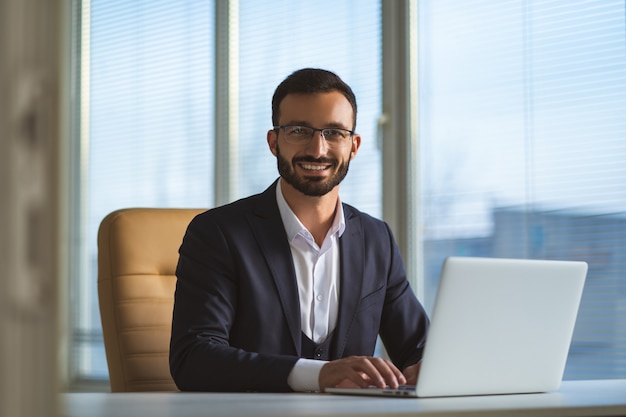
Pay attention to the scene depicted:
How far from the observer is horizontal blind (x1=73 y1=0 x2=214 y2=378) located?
4.61 m

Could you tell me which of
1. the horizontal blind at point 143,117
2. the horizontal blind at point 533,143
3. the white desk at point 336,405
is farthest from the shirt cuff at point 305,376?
the horizontal blind at point 143,117

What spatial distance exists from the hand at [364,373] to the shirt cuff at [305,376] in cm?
5

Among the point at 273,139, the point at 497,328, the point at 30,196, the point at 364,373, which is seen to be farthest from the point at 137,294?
A: the point at 30,196

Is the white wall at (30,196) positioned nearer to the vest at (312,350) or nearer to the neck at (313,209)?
the vest at (312,350)

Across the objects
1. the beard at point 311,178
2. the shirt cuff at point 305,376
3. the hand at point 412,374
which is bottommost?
the hand at point 412,374

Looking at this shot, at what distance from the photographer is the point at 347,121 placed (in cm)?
225

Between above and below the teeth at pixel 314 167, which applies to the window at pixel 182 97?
above

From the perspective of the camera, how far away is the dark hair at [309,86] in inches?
88.4

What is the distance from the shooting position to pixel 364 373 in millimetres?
1561

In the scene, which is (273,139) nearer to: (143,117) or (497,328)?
(497,328)

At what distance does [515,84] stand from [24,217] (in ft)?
10.2

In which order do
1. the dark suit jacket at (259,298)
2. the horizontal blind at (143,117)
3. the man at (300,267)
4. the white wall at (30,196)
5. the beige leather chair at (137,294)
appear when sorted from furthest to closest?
the horizontal blind at (143,117)
the beige leather chair at (137,294)
the man at (300,267)
the dark suit jacket at (259,298)
the white wall at (30,196)

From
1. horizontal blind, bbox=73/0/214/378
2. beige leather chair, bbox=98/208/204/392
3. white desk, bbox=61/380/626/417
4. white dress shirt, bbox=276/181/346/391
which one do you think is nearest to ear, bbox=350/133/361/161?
white dress shirt, bbox=276/181/346/391

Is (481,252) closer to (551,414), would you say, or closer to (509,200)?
(509,200)
